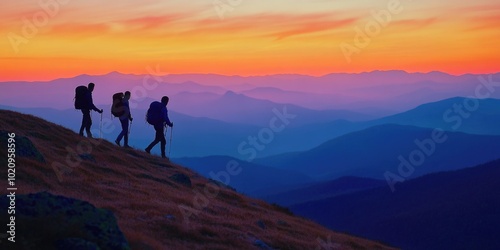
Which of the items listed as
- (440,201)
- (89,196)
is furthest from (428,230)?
(89,196)

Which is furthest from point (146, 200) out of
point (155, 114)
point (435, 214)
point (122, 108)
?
point (435, 214)

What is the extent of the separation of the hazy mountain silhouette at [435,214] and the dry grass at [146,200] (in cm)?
11125

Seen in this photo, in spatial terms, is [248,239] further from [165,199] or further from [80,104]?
[80,104]

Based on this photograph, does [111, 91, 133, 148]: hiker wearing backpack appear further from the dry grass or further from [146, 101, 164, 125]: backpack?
the dry grass

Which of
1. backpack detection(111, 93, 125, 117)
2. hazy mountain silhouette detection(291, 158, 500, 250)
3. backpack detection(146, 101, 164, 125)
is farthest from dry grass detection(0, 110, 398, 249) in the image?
hazy mountain silhouette detection(291, 158, 500, 250)

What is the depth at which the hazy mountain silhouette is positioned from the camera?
13512 centimetres

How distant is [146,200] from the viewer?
811 inches

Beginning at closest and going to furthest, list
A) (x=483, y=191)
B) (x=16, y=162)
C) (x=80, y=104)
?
(x=16, y=162) → (x=80, y=104) → (x=483, y=191)

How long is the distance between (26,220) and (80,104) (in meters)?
20.3

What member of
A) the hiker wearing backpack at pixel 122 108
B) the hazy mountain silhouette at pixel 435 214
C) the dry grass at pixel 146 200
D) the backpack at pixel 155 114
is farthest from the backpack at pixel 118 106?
the hazy mountain silhouette at pixel 435 214

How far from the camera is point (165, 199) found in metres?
22.4

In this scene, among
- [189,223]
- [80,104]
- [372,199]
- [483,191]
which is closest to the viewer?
[189,223]

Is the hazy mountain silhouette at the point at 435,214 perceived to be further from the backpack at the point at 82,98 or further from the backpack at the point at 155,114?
the backpack at the point at 82,98

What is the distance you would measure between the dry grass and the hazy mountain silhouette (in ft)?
365
